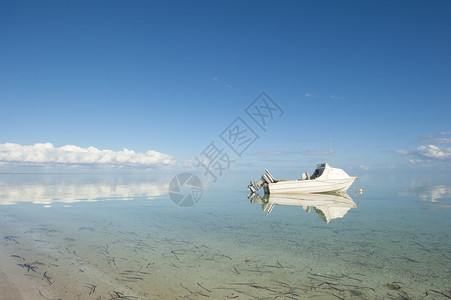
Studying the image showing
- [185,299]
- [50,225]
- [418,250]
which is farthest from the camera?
[50,225]

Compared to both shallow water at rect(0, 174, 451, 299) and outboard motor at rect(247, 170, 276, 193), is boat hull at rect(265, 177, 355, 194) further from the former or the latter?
shallow water at rect(0, 174, 451, 299)

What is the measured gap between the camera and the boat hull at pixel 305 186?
92.2ft

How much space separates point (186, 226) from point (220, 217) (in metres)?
3.23

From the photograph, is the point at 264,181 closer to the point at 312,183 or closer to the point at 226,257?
A: the point at 312,183

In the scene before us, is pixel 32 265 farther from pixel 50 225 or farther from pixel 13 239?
pixel 50 225

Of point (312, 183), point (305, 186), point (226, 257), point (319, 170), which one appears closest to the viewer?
point (226, 257)

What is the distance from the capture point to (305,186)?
2852 centimetres

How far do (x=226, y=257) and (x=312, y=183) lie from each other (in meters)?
22.3

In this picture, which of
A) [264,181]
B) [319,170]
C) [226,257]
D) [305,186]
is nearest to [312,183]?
[305,186]

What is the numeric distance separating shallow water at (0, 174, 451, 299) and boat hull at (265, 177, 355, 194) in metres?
12.5

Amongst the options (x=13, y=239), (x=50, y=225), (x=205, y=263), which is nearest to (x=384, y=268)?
(x=205, y=263)

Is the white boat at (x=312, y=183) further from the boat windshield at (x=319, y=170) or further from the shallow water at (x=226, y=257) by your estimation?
the shallow water at (x=226, y=257)

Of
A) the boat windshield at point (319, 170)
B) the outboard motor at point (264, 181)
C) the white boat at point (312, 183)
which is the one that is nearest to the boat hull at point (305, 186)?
the white boat at point (312, 183)

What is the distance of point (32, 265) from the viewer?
748cm
